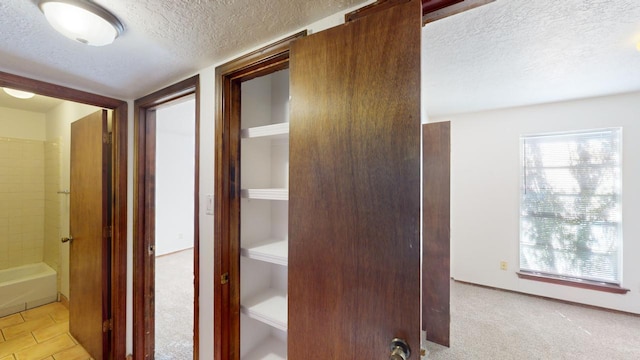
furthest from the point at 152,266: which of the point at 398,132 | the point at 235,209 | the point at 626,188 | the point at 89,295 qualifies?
the point at 626,188

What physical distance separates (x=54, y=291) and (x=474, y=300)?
5.06m

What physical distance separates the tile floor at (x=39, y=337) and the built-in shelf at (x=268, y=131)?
Answer: 238cm

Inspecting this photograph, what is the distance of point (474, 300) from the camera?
2961 millimetres

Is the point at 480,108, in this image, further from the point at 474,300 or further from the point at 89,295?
the point at 89,295

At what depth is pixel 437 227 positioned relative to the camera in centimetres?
214

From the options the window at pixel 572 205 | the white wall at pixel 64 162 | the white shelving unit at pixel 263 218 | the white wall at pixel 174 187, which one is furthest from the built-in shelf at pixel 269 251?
the white wall at pixel 174 187

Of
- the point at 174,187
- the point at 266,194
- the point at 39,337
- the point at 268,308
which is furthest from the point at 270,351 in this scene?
the point at 174,187

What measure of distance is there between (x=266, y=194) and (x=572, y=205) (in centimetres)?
368

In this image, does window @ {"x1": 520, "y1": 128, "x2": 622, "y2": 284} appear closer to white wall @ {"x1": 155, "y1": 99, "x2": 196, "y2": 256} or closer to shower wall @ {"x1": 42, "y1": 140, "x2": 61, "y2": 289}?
white wall @ {"x1": 155, "y1": 99, "x2": 196, "y2": 256}

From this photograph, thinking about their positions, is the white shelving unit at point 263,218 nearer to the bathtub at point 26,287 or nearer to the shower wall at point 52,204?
the shower wall at point 52,204

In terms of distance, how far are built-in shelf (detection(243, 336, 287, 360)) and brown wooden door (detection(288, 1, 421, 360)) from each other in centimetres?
61

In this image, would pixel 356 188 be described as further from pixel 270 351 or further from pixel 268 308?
pixel 270 351

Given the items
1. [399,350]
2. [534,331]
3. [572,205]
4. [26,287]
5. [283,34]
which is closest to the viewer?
[399,350]

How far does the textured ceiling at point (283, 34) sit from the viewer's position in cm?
94
